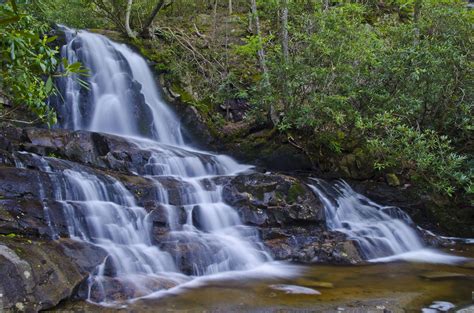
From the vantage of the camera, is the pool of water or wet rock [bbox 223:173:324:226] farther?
wet rock [bbox 223:173:324:226]

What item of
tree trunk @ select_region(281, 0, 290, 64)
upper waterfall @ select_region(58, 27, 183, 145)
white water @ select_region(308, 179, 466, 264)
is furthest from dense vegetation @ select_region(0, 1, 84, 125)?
tree trunk @ select_region(281, 0, 290, 64)

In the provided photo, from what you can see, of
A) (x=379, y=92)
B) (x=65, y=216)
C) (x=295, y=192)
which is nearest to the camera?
(x=65, y=216)

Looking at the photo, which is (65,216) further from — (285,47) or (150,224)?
(285,47)

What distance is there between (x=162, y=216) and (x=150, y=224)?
32 centimetres

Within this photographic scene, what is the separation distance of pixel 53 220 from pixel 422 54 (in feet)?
28.8

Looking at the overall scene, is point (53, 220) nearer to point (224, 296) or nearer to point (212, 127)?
point (224, 296)

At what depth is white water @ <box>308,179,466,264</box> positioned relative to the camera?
330 inches

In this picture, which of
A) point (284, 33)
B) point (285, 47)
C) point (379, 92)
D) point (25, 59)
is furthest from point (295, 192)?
point (25, 59)

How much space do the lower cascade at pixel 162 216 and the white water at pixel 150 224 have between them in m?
0.02

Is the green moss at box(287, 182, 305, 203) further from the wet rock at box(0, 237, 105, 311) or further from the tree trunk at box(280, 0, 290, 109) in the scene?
the wet rock at box(0, 237, 105, 311)

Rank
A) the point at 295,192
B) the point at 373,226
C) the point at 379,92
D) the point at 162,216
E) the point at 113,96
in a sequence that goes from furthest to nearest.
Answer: the point at 113,96 → the point at 379,92 → the point at 373,226 → the point at 295,192 → the point at 162,216

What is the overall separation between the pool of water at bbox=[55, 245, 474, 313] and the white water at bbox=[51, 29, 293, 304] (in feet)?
1.37

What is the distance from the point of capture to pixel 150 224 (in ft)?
24.3

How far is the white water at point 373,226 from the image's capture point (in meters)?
8.38
